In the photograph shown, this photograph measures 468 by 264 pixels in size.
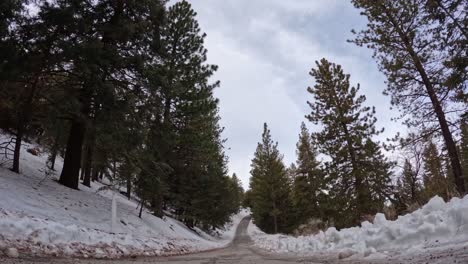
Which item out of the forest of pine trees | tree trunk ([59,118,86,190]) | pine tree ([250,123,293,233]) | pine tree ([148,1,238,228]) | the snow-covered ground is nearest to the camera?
the snow-covered ground

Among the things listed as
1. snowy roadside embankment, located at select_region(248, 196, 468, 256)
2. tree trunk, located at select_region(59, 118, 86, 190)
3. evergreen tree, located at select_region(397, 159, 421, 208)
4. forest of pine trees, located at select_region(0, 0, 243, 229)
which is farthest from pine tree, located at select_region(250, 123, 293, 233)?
snowy roadside embankment, located at select_region(248, 196, 468, 256)

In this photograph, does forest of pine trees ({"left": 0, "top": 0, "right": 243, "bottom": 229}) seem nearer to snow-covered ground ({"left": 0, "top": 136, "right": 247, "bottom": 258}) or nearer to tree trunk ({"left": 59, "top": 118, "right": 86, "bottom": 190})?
tree trunk ({"left": 59, "top": 118, "right": 86, "bottom": 190})

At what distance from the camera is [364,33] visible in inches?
593

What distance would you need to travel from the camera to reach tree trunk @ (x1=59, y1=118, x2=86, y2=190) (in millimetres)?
12773

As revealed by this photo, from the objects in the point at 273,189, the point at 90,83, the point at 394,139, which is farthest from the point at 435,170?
the point at 273,189

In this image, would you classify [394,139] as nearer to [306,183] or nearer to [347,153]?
[347,153]

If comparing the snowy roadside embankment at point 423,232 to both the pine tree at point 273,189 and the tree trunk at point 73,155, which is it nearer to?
the tree trunk at point 73,155

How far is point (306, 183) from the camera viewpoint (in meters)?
34.5

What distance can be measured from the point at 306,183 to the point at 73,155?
26256mm

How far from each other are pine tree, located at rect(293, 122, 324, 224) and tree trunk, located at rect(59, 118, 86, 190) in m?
21.1

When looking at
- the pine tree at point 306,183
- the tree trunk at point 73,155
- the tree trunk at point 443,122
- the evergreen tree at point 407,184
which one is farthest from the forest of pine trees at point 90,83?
the pine tree at point 306,183

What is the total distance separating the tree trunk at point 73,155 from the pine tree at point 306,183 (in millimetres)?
21120

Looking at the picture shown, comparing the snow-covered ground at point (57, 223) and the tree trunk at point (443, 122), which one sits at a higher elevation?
the tree trunk at point (443, 122)

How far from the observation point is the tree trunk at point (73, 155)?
12.8m
